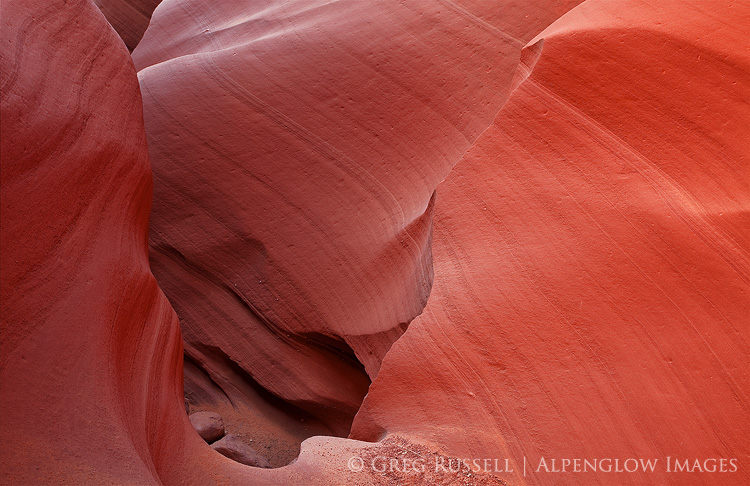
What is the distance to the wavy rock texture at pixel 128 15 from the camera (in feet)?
24.5

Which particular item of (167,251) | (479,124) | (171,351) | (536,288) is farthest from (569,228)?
(167,251)

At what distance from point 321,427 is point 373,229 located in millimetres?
1664

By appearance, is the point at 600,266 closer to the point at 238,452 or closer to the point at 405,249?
the point at 405,249

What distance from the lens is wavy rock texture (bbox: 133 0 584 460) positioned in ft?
14.4

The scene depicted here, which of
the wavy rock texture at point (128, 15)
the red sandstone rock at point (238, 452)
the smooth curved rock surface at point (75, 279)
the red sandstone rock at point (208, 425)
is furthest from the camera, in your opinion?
the wavy rock texture at point (128, 15)

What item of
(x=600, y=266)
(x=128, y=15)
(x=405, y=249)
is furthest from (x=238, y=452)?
(x=128, y=15)

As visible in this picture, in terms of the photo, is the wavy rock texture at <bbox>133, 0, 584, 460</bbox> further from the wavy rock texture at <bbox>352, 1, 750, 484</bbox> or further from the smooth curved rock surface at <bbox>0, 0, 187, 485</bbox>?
the smooth curved rock surface at <bbox>0, 0, 187, 485</bbox>

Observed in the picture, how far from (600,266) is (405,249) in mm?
1583

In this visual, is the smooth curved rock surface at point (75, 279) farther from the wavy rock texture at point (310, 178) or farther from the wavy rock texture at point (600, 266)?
the wavy rock texture at point (310, 178)

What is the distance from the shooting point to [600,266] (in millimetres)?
2898

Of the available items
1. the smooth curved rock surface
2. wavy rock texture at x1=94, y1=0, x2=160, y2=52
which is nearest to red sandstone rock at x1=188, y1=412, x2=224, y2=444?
the smooth curved rock surface

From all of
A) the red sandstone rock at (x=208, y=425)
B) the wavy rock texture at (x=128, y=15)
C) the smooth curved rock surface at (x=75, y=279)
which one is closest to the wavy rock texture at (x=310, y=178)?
the red sandstone rock at (x=208, y=425)

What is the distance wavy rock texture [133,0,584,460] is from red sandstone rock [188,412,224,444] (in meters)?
0.45

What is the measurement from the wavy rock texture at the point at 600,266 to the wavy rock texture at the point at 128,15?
5645mm
